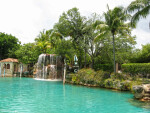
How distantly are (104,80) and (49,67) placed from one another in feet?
48.7

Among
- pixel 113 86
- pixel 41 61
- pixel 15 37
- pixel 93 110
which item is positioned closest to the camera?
pixel 93 110

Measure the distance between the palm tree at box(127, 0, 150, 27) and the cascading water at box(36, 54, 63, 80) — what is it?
17684mm

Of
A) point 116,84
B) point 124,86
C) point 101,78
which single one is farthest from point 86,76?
point 124,86

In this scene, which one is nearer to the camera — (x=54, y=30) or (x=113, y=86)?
(x=113, y=86)

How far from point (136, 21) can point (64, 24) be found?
13798 millimetres

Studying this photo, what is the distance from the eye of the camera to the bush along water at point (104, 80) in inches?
624

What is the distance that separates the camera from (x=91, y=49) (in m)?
27.0

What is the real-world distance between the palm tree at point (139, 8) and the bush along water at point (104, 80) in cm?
593

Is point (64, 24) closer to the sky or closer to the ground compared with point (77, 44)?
closer to the sky

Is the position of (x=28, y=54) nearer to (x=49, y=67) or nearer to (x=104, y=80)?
(x=49, y=67)

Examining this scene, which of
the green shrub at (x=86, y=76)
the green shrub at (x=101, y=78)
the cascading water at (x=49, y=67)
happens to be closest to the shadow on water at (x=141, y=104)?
the green shrub at (x=101, y=78)

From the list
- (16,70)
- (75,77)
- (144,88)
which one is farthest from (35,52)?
(144,88)

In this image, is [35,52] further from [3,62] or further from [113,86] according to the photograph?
[113,86]

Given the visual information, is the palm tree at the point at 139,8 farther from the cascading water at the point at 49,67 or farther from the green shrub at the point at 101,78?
the cascading water at the point at 49,67
